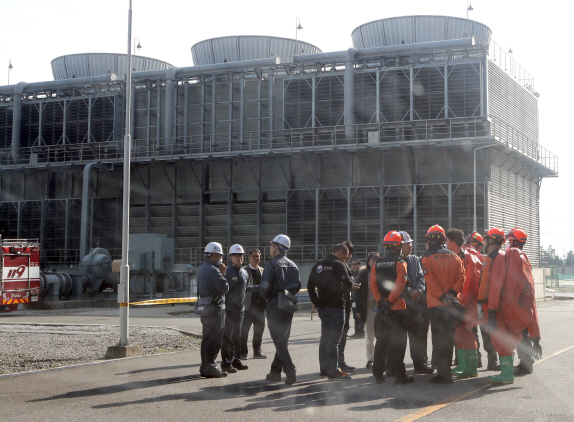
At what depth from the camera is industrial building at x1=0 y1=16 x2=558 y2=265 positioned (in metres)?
37.3

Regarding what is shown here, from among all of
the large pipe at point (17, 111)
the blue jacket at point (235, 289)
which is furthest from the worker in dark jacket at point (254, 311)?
the large pipe at point (17, 111)

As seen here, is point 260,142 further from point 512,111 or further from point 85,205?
point 512,111

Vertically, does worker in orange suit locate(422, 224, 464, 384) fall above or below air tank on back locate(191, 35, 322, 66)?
below

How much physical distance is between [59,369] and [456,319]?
20.1 ft

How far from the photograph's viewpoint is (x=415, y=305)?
9.24 meters

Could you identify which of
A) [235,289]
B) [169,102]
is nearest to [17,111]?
[169,102]

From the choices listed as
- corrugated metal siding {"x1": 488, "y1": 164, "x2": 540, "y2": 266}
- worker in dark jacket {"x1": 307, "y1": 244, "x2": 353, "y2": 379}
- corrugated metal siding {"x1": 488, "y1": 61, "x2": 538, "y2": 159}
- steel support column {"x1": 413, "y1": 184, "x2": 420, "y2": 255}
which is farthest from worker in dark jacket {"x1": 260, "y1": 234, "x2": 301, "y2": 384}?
corrugated metal siding {"x1": 488, "y1": 61, "x2": 538, "y2": 159}

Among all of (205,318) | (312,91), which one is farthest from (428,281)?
(312,91)

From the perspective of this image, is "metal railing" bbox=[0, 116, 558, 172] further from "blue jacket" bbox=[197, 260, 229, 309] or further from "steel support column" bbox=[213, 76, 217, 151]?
"blue jacket" bbox=[197, 260, 229, 309]

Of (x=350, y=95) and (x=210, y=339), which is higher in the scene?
(x=350, y=95)

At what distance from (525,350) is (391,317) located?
6.68 feet

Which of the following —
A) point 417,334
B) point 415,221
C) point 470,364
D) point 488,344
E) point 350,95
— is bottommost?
point 470,364

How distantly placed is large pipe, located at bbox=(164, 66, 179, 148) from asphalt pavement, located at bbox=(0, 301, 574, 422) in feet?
110

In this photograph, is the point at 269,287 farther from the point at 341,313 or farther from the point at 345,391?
the point at 345,391
